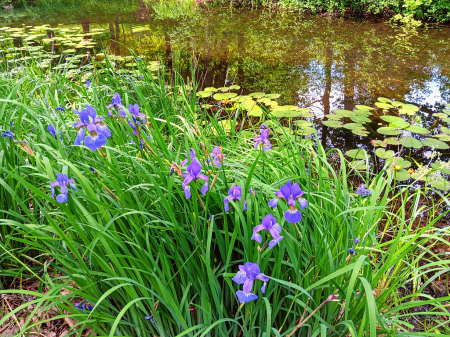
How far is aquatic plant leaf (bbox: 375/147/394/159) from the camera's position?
287cm

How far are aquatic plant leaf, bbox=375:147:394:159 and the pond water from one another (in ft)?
0.57

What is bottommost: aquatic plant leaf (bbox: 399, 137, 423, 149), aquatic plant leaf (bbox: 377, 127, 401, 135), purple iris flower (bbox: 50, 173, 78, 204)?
aquatic plant leaf (bbox: 399, 137, 423, 149)

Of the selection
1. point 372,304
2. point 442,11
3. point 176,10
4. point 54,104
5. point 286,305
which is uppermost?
point 176,10

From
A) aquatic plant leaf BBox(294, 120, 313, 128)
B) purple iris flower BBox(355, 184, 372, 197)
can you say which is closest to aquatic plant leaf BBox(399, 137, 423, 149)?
aquatic plant leaf BBox(294, 120, 313, 128)

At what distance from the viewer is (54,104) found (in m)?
1.93

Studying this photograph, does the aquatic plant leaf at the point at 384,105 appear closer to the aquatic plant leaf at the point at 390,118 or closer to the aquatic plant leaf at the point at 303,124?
the aquatic plant leaf at the point at 390,118

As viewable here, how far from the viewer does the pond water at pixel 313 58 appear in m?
4.00

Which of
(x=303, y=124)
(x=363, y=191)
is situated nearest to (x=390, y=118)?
(x=303, y=124)

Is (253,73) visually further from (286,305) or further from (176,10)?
Answer: (176,10)

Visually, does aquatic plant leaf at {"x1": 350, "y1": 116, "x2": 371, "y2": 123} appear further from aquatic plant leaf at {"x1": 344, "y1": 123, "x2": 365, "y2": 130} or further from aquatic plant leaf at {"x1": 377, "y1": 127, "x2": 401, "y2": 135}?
aquatic plant leaf at {"x1": 377, "y1": 127, "x2": 401, "y2": 135}

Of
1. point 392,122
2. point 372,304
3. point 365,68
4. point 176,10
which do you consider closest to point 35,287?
point 372,304

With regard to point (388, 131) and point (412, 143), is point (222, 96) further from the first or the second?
point (412, 143)

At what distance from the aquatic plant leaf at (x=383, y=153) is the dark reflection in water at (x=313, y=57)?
28cm

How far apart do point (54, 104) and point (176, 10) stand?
11.5 meters
